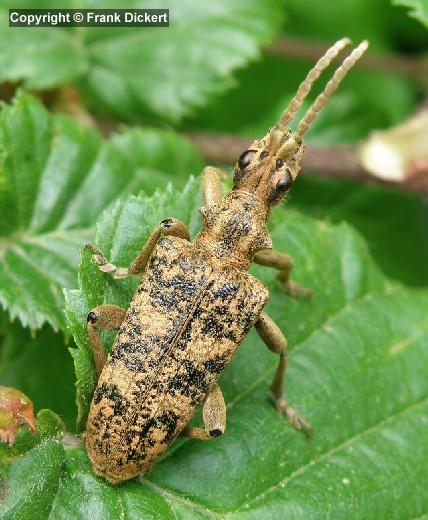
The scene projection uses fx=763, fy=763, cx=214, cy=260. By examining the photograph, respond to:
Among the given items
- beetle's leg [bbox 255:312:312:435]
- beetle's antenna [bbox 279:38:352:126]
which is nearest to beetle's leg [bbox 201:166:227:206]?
beetle's antenna [bbox 279:38:352:126]

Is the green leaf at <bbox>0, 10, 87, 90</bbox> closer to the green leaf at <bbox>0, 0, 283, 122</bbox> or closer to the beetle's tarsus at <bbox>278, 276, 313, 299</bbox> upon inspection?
the green leaf at <bbox>0, 0, 283, 122</bbox>

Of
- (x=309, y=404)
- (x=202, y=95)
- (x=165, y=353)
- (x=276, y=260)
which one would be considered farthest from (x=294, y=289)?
(x=202, y=95)

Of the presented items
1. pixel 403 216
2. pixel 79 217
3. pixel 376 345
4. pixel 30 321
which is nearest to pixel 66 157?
pixel 79 217

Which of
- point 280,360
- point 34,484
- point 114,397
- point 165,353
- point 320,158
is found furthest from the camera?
point 320,158

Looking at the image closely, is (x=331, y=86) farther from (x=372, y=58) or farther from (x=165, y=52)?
(x=372, y=58)

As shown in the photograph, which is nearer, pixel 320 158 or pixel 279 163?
pixel 279 163

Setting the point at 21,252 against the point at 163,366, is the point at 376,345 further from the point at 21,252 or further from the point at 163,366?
the point at 21,252
